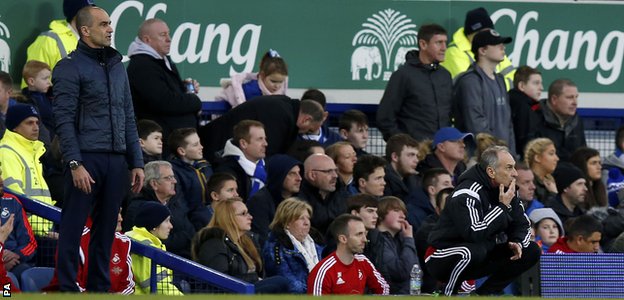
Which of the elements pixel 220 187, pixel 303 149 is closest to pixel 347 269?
pixel 220 187

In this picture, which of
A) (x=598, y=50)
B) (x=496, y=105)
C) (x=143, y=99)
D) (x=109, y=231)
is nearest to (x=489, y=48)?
(x=496, y=105)

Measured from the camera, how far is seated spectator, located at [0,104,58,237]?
43.2ft

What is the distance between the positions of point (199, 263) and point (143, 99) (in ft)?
7.40

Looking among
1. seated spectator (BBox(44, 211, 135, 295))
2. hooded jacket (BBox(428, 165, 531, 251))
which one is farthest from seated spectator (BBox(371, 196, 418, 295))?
seated spectator (BBox(44, 211, 135, 295))

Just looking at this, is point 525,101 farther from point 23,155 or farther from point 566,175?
point 23,155

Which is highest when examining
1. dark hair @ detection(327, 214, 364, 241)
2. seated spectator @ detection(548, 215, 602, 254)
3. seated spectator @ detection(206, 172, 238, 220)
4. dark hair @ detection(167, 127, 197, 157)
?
dark hair @ detection(167, 127, 197, 157)

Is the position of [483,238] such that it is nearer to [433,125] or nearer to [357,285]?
[357,285]

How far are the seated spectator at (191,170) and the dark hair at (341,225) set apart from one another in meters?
1.13

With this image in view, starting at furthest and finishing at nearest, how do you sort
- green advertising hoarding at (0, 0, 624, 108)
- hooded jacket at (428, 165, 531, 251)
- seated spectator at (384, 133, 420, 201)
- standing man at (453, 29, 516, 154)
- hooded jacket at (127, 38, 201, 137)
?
green advertising hoarding at (0, 0, 624, 108), standing man at (453, 29, 516, 154), seated spectator at (384, 133, 420, 201), hooded jacket at (127, 38, 201, 137), hooded jacket at (428, 165, 531, 251)

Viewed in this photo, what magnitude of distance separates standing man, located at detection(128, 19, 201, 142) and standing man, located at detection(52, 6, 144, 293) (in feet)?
10.8

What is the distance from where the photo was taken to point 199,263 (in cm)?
1304

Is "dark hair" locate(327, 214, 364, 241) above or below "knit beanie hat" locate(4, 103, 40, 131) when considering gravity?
below

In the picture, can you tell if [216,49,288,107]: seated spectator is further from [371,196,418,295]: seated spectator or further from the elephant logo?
the elephant logo

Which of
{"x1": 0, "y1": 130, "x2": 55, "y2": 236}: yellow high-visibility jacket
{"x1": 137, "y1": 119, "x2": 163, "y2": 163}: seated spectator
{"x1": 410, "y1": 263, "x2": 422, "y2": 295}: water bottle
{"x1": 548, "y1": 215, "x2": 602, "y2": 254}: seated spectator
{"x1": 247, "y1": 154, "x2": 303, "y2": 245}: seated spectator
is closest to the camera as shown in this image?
{"x1": 0, "y1": 130, "x2": 55, "y2": 236}: yellow high-visibility jacket
